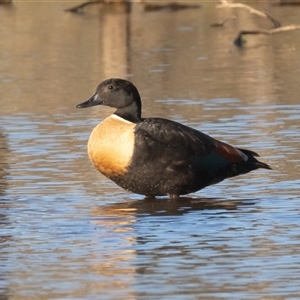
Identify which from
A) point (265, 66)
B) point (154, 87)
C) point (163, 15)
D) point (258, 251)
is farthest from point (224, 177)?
point (163, 15)

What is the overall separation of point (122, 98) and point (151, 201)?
2.91ft

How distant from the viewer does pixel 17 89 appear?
1722cm

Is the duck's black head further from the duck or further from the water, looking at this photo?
the water

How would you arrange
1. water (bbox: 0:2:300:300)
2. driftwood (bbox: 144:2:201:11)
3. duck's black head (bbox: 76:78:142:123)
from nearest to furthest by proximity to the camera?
1. water (bbox: 0:2:300:300)
2. duck's black head (bbox: 76:78:142:123)
3. driftwood (bbox: 144:2:201:11)

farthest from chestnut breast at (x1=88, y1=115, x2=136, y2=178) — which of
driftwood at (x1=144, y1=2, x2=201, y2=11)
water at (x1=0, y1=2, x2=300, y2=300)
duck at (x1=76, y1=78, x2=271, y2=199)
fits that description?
driftwood at (x1=144, y1=2, x2=201, y2=11)

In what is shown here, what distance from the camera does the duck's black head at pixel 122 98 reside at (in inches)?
385

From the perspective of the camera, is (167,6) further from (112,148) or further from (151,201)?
(112,148)

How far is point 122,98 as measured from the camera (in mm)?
9812

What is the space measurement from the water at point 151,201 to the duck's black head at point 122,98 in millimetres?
649

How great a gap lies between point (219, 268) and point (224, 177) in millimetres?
2824

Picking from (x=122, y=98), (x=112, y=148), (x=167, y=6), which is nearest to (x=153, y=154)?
(x=112, y=148)

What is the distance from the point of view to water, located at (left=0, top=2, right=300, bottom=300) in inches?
266

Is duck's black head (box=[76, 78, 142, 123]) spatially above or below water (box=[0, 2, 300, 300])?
above

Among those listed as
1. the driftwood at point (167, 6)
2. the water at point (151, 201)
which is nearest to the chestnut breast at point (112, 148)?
the water at point (151, 201)
